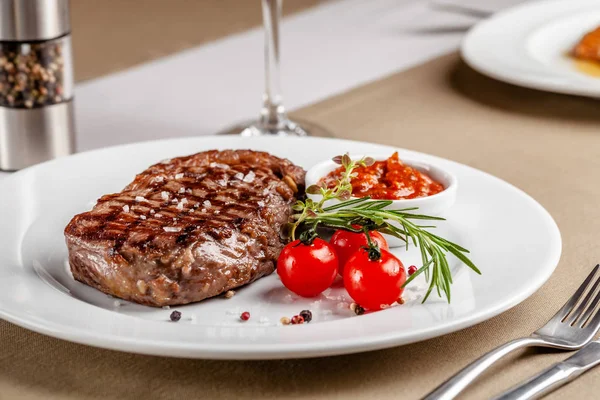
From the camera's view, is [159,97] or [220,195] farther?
[159,97]

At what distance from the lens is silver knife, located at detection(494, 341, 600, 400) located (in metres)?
2.00

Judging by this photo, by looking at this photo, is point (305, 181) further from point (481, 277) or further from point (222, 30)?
point (222, 30)

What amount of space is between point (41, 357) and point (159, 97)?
8.58 ft

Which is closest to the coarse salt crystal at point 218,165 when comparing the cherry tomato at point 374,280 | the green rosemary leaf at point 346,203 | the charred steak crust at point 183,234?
the charred steak crust at point 183,234

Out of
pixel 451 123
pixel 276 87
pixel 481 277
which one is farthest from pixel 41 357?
pixel 451 123

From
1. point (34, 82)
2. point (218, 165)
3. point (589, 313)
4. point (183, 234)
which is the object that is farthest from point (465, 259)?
point (34, 82)

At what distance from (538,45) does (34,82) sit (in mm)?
2764

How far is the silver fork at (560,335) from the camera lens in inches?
77.1

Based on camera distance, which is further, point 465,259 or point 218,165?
point 218,165

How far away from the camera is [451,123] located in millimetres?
4078

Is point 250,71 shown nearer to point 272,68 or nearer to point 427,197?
point 272,68

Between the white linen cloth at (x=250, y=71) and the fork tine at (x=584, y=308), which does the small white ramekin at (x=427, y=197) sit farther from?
the white linen cloth at (x=250, y=71)

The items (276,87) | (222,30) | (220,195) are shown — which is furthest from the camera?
(222,30)

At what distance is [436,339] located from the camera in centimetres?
226
